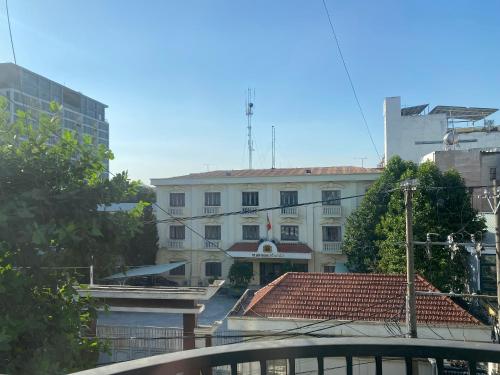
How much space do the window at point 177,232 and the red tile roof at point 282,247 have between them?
3292 mm

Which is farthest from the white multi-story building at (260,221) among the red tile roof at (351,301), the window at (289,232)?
the red tile roof at (351,301)

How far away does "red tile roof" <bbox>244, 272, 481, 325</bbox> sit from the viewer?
9.60 meters

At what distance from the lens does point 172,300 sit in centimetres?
948

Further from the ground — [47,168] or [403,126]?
[403,126]

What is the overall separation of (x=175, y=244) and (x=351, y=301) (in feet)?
51.7

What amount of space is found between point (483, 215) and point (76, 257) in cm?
1667

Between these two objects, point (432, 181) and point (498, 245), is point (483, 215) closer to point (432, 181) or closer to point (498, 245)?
point (432, 181)

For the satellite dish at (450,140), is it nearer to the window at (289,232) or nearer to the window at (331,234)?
the window at (331,234)

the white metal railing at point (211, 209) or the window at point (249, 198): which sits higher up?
the window at point (249, 198)

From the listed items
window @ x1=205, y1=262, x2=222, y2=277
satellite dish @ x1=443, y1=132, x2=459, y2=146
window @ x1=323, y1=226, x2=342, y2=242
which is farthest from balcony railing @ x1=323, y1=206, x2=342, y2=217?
window @ x1=205, y1=262, x2=222, y2=277

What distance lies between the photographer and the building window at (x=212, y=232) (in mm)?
23759

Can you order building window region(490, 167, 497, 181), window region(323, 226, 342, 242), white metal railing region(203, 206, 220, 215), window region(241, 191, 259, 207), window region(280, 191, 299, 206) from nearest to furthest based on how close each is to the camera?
building window region(490, 167, 497, 181) → window region(323, 226, 342, 242) → window region(280, 191, 299, 206) → window region(241, 191, 259, 207) → white metal railing region(203, 206, 220, 215)

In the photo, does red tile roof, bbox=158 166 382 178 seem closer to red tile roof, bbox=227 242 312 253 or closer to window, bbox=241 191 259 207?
window, bbox=241 191 259 207

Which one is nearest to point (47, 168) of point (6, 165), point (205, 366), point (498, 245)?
point (6, 165)
